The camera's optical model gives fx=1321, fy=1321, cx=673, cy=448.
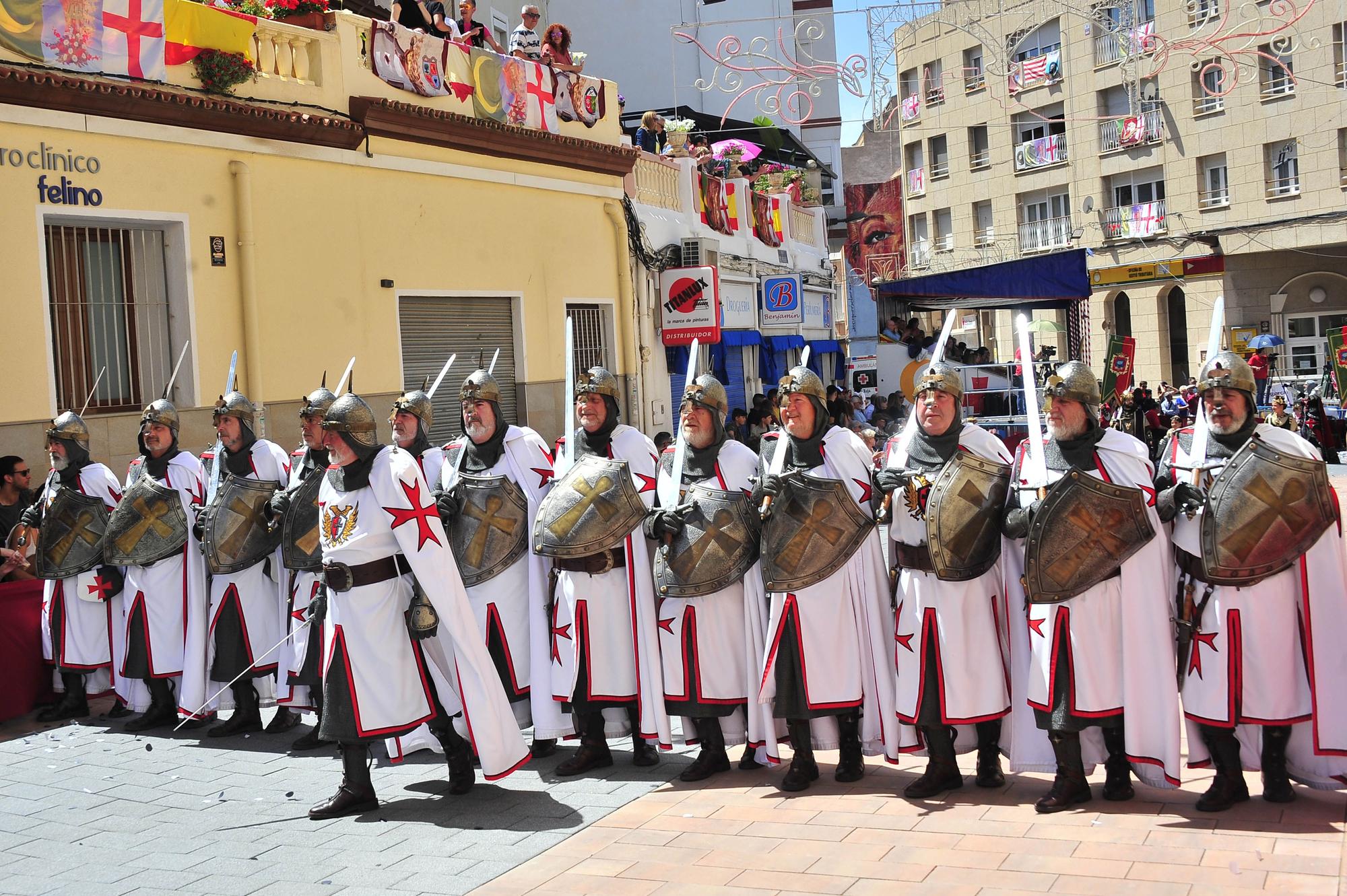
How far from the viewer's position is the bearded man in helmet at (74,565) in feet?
28.0

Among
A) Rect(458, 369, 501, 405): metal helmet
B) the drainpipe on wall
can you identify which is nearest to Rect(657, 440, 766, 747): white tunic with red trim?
Rect(458, 369, 501, 405): metal helmet

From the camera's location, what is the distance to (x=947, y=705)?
590 cm

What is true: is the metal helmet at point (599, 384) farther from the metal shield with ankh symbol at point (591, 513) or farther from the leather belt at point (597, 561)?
the leather belt at point (597, 561)

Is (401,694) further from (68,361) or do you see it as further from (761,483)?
(68,361)

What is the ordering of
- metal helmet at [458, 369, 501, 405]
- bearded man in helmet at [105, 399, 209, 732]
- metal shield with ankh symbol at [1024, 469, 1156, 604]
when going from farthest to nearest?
bearded man in helmet at [105, 399, 209, 732], metal helmet at [458, 369, 501, 405], metal shield with ankh symbol at [1024, 469, 1156, 604]

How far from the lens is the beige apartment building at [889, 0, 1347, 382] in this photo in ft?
107

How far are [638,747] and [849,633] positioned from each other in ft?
4.72

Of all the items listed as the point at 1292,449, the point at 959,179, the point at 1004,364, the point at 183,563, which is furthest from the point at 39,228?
the point at 959,179

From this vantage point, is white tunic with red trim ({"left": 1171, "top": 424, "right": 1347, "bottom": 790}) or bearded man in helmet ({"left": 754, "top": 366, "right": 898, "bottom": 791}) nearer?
white tunic with red trim ({"left": 1171, "top": 424, "right": 1347, "bottom": 790})

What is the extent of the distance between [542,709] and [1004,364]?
15340 millimetres

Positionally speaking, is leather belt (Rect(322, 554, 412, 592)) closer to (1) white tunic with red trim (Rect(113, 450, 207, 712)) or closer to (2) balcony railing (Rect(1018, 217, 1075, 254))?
(1) white tunic with red trim (Rect(113, 450, 207, 712))

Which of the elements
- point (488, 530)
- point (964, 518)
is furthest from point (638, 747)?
point (964, 518)

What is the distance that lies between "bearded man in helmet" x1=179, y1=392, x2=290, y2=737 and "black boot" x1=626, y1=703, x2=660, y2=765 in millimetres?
2385

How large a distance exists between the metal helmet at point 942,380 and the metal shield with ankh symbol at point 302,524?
3483 millimetres
